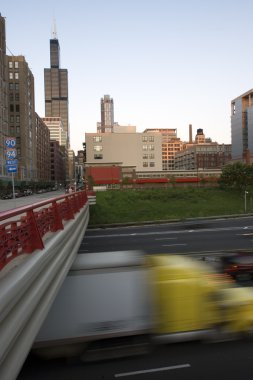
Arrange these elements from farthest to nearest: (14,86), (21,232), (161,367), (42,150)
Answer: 1. (42,150)
2. (14,86)
3. (161,367)
4. (21,232)

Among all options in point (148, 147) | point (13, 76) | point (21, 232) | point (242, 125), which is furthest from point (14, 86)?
point (21, 232)

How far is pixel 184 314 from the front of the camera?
757 centimetres

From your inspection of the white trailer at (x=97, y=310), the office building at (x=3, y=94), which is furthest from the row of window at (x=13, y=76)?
the white trailer at (x=97, y=310)

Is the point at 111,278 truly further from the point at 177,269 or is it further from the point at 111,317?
the point at 177,269

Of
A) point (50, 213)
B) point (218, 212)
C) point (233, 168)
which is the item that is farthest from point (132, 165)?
point (50, 213)

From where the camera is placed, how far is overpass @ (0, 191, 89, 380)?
420 cm

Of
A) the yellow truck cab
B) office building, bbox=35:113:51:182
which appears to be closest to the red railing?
the yellow truck cab

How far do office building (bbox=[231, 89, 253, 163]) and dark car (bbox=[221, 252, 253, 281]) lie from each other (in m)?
140

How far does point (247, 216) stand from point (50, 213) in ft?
123

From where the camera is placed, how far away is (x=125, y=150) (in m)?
128

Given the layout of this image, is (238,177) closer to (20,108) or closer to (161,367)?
(161,367)

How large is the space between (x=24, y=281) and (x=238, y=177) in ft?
199

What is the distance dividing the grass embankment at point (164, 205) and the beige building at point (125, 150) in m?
63.0

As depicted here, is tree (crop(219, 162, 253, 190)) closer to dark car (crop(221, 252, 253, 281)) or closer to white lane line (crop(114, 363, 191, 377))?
dark car (crop(221, 252, 253, 281))
